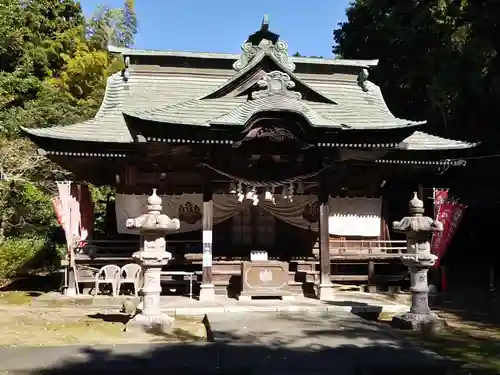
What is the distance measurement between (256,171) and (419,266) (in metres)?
5.07

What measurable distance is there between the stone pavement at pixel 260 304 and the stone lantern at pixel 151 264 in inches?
70.5

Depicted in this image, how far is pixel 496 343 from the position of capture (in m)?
8.41

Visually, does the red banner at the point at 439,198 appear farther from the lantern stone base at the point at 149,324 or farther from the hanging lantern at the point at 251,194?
the lantern stone base at the point at 149,324

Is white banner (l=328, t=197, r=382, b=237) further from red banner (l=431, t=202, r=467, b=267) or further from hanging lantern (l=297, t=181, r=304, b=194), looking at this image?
red banner (l=431, t=202, r=467, b=267)

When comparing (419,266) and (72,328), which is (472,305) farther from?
(72,328)

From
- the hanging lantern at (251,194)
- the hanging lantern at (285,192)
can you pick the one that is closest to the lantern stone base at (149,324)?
the hanging lantern at (251,194)

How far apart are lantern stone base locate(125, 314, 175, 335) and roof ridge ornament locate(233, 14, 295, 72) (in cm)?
784

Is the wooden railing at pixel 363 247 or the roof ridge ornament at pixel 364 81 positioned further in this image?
the roof ridge ornament at pixel 364 81

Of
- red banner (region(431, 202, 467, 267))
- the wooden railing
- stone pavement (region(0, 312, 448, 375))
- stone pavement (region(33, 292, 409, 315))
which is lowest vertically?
stone pavement (region(0, 312, 448, 375))

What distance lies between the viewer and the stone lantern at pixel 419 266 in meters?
9.39

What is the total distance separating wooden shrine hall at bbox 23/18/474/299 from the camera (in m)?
12.1

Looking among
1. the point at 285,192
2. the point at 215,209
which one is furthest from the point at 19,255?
the point at 285,192

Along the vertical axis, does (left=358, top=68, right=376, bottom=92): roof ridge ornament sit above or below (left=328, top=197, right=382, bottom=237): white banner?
above

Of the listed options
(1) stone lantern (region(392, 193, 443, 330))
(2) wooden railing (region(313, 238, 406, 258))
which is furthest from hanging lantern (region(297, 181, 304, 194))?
(1) stone lantern (region(392, 193, 443, 330))
